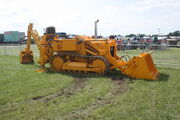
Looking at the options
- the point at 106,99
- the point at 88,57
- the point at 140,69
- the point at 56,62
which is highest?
the point at 88,57

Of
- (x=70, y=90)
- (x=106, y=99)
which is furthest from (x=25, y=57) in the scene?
(x=106, y=99)

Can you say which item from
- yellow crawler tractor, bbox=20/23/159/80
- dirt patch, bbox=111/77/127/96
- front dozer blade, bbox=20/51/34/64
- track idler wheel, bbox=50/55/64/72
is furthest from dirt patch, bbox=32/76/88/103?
front dozer blade, bbox=20/51/34/64

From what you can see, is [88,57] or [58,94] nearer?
[58,94]

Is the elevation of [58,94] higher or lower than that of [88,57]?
lower

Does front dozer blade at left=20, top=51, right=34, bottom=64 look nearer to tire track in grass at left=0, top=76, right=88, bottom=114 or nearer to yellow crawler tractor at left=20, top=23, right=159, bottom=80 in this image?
yellow crawler tractor at left=20, top=23, right=159, bottom=80

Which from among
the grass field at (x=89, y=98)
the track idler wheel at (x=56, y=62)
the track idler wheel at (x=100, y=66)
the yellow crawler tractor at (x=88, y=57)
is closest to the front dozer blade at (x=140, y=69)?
the yellow crawler tractor at (x=88, y=57)

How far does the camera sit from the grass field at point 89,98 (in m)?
5.36

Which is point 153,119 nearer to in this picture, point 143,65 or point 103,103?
point 103,103

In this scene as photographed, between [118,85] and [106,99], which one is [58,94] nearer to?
[106,99]

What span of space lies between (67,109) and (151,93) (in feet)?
9.18

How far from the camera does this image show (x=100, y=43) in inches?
401

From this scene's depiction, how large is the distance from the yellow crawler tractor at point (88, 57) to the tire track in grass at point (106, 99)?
71cm

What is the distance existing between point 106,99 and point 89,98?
1.60 feet

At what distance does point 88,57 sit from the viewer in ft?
33.9
